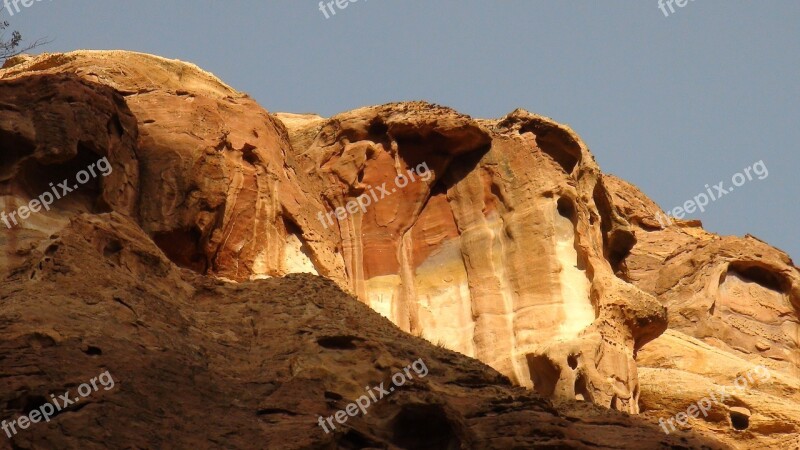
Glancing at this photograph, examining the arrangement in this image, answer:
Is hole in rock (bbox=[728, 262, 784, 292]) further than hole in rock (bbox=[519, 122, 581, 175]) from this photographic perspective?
Yes

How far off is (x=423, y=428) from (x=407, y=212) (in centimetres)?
1862

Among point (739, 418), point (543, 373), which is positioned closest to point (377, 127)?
point (543, 373)

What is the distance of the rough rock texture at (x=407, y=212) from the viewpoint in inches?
1244

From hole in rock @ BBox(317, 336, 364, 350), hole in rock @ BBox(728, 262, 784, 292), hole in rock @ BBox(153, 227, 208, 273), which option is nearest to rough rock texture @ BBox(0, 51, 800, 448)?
hole in rock @ BBox(153, 227, 208, 273)

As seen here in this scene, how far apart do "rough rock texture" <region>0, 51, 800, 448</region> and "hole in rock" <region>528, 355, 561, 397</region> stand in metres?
0.06

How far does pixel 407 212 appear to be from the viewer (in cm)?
3962

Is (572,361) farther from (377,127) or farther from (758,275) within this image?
(758,275)

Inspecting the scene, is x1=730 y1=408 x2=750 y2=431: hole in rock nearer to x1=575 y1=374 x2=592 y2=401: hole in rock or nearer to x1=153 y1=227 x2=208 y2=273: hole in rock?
x1=575 y1=374 x2=592 y2=401: hole in rock

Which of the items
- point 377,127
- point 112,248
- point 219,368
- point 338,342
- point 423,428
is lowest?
point 423,428

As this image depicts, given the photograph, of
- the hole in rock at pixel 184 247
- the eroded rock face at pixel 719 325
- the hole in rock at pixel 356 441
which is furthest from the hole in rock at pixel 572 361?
the hole in rock at pixel 356 441

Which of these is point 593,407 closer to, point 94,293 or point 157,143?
point 94,293

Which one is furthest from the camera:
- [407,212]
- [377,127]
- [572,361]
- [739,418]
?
[377,127]

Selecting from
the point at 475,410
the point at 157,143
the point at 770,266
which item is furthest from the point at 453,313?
the point at 770,266

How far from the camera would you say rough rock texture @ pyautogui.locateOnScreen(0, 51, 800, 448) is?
31594 mm
